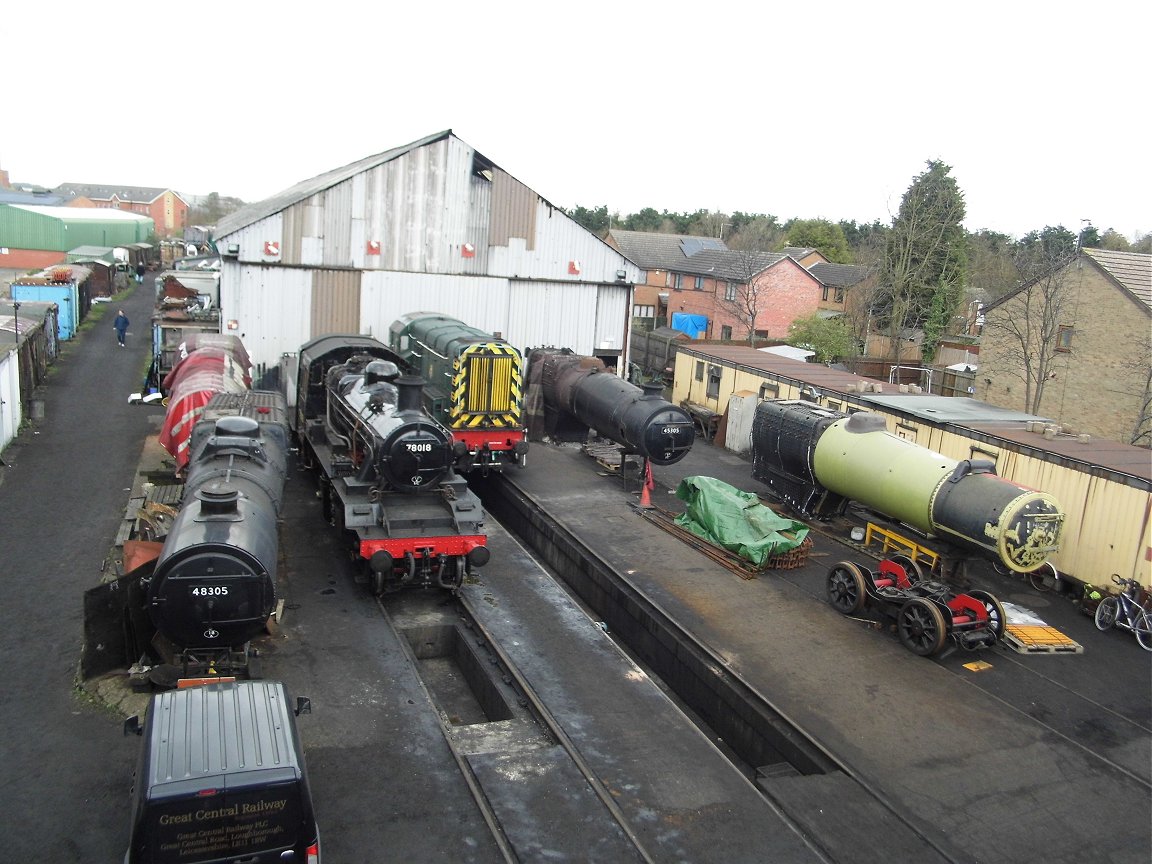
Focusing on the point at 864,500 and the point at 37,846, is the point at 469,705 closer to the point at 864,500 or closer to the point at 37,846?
the point at 37,846

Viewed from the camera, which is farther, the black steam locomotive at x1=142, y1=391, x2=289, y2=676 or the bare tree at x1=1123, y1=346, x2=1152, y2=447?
the bare tree at x1=1123, y1=346, x2=1152, y2=447

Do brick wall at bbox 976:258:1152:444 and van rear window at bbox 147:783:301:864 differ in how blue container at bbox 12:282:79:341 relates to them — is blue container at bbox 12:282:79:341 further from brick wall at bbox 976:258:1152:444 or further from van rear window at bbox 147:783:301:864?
brick wall at bbox 976:258:1152:444

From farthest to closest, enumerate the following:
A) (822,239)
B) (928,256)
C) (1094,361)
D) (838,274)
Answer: (822,239) → (838,274) → (928,256) → (1094,361)

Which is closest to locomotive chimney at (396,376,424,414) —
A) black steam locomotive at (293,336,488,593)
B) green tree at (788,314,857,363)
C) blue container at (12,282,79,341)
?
black steam locomotive at (293,336,488,593)

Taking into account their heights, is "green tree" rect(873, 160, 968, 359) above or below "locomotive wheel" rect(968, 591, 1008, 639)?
above

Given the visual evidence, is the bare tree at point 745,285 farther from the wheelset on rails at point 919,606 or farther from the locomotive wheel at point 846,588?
the wheelset on rails at point 919,606

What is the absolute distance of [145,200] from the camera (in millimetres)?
123125

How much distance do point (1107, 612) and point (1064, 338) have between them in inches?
664

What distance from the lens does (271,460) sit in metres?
13.2

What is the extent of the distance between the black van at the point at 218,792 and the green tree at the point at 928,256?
122 feet

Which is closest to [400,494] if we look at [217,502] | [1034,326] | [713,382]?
[217,502]

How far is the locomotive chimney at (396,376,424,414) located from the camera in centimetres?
1413

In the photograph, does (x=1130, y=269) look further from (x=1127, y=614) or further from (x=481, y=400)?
(x=481, y=400)

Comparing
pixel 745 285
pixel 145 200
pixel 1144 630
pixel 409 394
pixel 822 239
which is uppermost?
pixel 145 200
